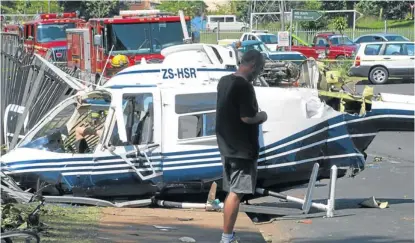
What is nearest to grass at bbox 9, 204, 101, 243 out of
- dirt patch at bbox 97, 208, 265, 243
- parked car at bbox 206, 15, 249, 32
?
dirt patch at bbox 97, 208, 265, 243

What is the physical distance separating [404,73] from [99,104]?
1013 inches

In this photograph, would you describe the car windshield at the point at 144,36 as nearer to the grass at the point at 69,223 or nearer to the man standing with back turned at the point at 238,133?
the grass at the point at 69,223

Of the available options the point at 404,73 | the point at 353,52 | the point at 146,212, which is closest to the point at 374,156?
the point at 146,212

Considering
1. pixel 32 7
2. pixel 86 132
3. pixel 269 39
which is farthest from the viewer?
pixel 32 7

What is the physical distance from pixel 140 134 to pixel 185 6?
208ft

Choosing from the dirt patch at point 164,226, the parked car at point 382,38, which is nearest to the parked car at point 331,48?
the parked car at point 382,38

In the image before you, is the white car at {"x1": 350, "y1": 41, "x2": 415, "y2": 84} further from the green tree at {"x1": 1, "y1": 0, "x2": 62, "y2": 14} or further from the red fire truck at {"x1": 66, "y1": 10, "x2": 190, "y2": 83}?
the green tree at {"x1": 1, "y1": 0, "x2": 62, "y2": 14}

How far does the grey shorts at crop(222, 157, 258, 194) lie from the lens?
741 centimetres

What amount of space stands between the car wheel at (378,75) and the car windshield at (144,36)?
12977mm

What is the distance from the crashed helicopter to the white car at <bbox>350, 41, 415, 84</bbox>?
24.5 metres

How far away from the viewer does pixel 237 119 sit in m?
7.43

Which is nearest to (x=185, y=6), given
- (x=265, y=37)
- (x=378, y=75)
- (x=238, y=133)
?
(x=265, y=37)

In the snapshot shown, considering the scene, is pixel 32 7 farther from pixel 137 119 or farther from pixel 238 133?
pixel 238 133

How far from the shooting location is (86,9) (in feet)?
199
